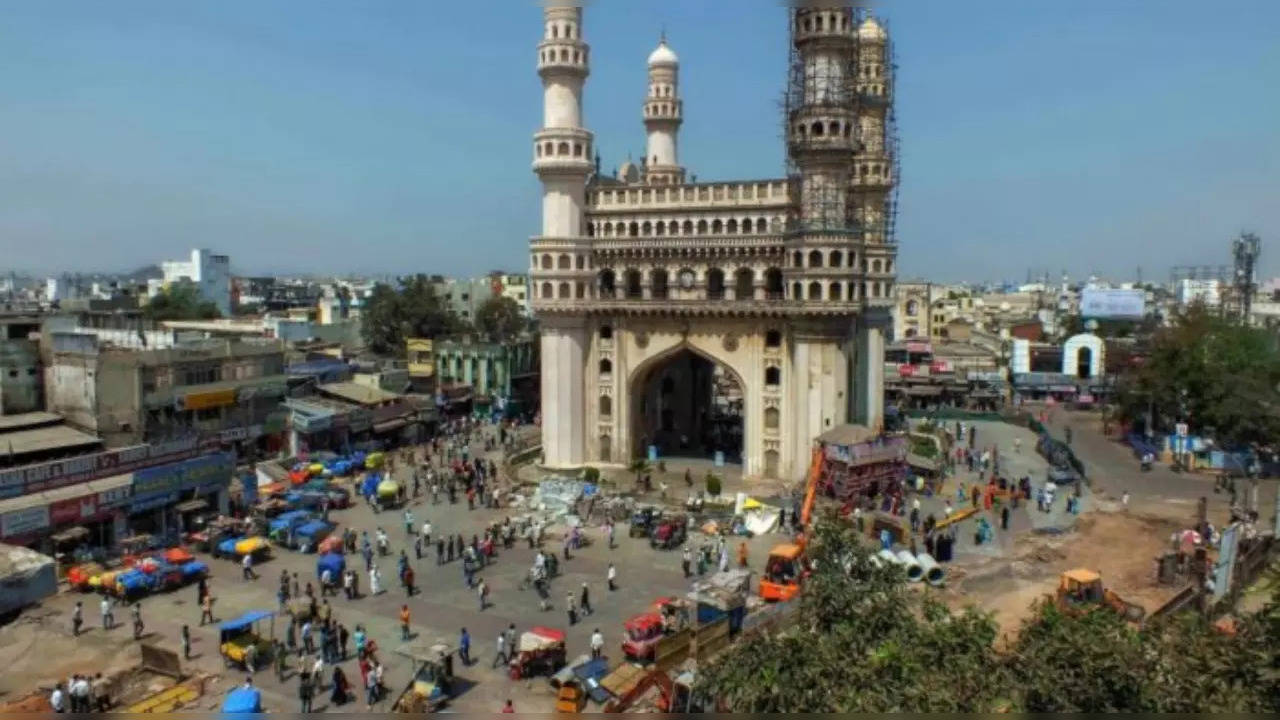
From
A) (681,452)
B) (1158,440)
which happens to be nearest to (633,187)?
(681,452)

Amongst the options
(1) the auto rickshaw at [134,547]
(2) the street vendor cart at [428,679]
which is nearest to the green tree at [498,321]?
(1) the auto rickshaw at [134,547]

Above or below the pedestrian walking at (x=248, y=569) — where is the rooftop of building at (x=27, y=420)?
above

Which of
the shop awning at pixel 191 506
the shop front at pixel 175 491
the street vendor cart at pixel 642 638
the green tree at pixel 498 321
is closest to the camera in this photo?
the street vendor cart at pixel 642 638

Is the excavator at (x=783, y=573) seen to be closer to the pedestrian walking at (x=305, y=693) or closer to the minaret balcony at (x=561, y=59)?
the pedestrian walking at (x=305, y=693)

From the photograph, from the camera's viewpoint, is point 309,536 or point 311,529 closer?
point 309,536

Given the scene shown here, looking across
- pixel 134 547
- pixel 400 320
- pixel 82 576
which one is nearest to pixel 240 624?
pixel 82 576

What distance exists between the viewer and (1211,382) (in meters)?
47.9

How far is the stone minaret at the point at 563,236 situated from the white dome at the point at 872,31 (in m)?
22.8

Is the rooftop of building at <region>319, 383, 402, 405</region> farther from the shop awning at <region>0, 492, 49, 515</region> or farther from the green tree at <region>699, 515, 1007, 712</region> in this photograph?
the green tree at <region>699, 515, 1007, 712</region>

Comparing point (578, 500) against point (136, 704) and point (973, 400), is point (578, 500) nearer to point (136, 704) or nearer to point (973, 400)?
point (136, 704)

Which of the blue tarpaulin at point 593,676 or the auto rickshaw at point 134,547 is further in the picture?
the auto rickshaw at point 134,547

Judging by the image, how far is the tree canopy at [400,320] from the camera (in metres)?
72.4

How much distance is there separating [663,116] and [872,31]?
48.2 ft

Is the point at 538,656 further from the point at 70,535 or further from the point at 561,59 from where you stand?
the point at 561,59
